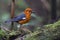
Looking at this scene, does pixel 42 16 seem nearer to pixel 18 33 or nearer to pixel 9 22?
pixel 9 22

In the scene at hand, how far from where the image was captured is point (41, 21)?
25.7 feet

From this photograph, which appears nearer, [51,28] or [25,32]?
[51,28]

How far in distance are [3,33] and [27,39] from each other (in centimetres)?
69

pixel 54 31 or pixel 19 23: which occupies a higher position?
pixel 54 31

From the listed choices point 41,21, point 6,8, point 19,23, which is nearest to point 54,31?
point 19,23

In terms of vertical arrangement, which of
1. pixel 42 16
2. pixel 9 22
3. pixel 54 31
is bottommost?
pixel 42 16

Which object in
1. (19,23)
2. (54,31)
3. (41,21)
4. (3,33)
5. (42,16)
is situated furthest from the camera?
(42,16)

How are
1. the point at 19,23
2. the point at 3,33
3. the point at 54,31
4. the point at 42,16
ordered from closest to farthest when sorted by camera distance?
the point at 54,31
the point at 3,33
the point at 19,23
the point at 42,16

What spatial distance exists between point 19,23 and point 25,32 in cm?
99

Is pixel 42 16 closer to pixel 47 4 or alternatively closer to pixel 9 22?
pixel 47 4

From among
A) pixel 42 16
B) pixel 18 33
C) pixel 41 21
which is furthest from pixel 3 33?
pixel 42 16

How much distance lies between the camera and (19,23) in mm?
5828

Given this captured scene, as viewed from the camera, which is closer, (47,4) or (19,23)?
(19,23)

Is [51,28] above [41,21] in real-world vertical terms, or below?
above
